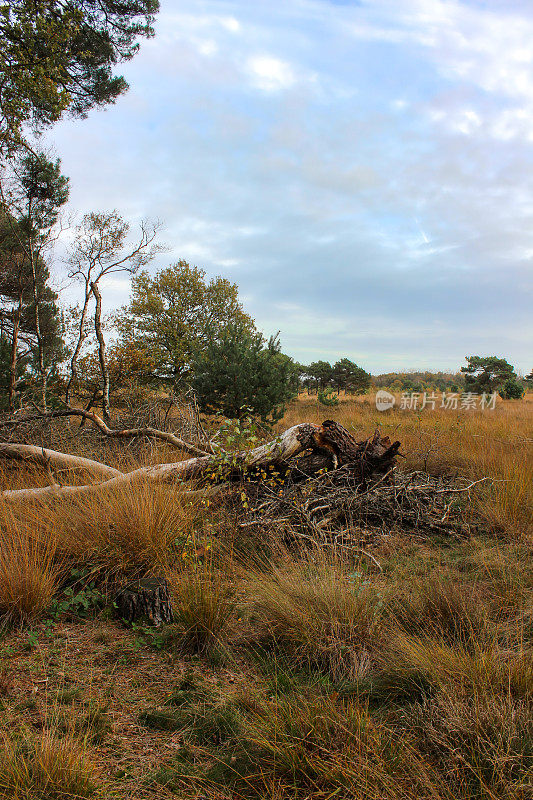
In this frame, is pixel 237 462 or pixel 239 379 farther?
pixel 239 379

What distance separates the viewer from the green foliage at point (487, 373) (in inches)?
1188

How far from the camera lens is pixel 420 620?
2943 millimetres

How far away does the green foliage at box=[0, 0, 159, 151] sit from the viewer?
7766 mm

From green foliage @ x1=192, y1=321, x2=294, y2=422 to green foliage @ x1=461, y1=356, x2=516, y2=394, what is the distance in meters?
23.4

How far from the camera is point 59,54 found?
27.2ft

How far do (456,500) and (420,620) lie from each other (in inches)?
130

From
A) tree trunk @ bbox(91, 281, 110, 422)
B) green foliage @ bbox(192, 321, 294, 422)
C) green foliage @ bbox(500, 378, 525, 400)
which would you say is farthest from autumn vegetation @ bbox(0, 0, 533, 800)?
green foliage @ bbox(500, 378, 525, 400)

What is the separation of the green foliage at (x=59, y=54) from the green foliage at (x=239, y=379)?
5902mm

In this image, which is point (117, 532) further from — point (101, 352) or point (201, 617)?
point (101, 352)

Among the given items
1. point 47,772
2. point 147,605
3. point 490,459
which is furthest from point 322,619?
point 490,459

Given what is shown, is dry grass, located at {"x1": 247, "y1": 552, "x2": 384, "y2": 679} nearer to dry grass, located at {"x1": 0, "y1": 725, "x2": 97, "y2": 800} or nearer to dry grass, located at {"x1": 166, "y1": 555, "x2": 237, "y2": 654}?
dry grass, located at {"x1": 166, "y1": 555, "x2": 237, "y2": 654}

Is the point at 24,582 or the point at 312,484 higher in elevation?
the point at 312,484

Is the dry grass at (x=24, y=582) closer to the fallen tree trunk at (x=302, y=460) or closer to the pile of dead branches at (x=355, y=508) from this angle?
the pile of dead branches at (x=355, y=508)

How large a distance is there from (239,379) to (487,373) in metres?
25.1
